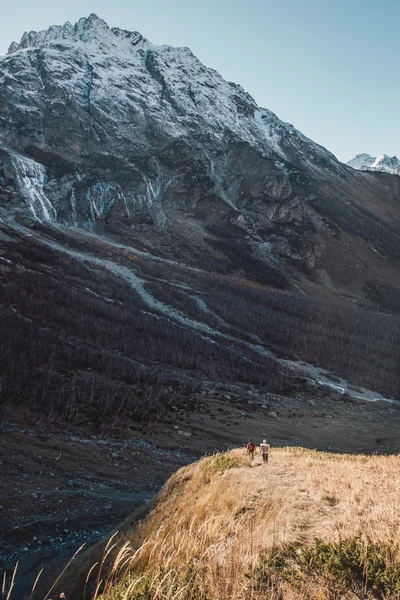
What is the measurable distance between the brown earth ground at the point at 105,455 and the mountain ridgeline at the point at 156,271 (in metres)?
3.76

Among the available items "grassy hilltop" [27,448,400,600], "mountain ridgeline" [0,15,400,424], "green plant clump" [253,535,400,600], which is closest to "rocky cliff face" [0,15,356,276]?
"mountain ridgeline" [0,15,400,424]

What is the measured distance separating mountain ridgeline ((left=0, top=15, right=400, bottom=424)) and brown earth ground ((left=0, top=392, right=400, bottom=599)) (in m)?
3.76

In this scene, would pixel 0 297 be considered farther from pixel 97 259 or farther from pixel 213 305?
pixel 97 259

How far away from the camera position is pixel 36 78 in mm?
188625

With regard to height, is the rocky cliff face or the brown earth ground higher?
the rocky cliff face

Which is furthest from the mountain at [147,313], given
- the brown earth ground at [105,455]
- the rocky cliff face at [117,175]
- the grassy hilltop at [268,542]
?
the grassy hilltop at [268,542]

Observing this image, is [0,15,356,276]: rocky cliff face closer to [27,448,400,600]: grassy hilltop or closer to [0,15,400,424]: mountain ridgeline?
[0,15,400,424]: mountain ridgeline

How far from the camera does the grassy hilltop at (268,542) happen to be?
5469 mm

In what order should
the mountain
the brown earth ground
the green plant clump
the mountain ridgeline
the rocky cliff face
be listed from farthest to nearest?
the rocky cliff face < the mountain ridgeline < the mountain < the brown earth ground < the green plant clump

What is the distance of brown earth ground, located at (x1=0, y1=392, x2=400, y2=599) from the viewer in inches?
596

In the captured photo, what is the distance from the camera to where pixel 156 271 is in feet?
372

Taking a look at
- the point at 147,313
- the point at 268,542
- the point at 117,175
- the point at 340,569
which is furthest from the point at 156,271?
the point at 340,569

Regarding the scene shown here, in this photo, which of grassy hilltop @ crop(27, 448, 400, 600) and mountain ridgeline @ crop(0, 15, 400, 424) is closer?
grassy hilltop @ crop(27, 448, 400, 600)

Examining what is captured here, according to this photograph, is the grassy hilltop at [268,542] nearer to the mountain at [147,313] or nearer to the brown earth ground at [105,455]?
the brown earth ground at [105,455]
